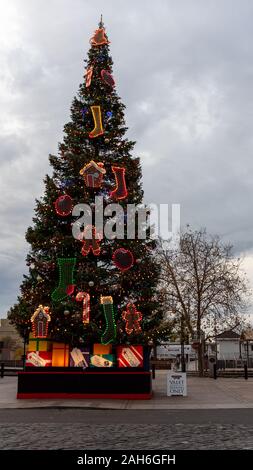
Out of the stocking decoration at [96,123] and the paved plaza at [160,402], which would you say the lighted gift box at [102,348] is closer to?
the paved plaza at [160,402]

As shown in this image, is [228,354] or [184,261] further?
[228,354]

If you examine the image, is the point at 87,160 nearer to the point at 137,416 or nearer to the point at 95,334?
the point at 95,334

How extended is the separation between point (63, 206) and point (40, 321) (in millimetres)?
4749

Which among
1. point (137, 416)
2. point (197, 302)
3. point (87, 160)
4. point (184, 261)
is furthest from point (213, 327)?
point (137, 416)

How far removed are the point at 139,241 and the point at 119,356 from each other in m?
4.88

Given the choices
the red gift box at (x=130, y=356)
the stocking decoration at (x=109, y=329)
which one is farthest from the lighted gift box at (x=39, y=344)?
the red gift box at (x=130, y=356)

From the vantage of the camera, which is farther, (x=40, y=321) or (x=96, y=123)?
(x=96, y=123)

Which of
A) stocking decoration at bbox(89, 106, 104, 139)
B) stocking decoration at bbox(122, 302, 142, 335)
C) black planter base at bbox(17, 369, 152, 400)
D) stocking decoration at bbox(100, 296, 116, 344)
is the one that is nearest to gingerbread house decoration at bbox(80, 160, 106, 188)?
stocking decoration at bbox(89, 106, 104, 139)

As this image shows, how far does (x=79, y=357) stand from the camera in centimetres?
2100

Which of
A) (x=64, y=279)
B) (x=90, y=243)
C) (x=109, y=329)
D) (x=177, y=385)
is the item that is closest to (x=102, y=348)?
(x=109, y=329)

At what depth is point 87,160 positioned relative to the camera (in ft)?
74.5

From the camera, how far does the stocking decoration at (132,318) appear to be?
818 inches

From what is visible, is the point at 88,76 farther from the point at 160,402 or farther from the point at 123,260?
the point at 160,402

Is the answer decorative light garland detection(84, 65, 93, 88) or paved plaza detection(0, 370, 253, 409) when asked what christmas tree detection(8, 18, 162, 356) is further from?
paved plaza detection(0, 370, 253, 409)
